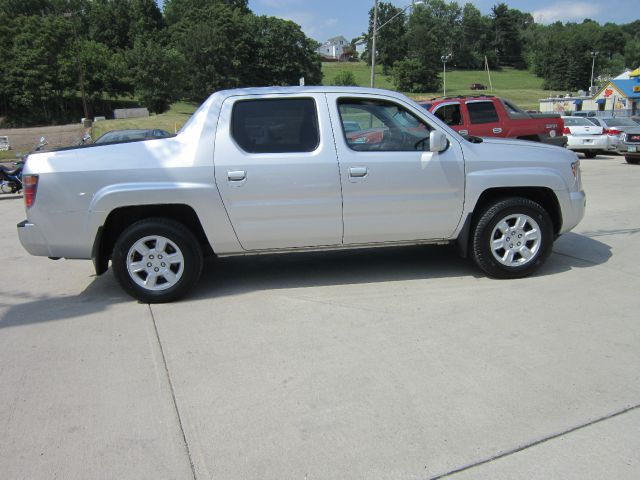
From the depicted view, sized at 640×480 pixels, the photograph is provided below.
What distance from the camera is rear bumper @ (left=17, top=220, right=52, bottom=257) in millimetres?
4676

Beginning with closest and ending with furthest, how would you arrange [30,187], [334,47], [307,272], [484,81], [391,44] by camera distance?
1. [30,187]
2. [307,272]
3. [484,81]
4. [391,44]
5. [334,47]

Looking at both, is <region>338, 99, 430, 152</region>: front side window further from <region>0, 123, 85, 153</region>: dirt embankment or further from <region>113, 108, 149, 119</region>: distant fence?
<region>113, 108, 149, 119</region>: distant fence

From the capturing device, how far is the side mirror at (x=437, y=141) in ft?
15.6

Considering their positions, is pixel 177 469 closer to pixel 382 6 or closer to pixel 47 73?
pixel 47 73

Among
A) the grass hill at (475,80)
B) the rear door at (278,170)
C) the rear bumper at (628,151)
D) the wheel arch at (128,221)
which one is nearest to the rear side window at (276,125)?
the rear door at (278,170)

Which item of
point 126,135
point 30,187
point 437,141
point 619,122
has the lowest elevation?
point 619,122

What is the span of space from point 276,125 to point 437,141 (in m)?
1.46

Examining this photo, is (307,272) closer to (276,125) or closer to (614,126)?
(276,125)

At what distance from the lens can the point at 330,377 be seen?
3.41 m

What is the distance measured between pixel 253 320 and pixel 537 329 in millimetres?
2238

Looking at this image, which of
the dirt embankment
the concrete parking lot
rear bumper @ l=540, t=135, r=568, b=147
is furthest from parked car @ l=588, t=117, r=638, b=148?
the dirt embankment

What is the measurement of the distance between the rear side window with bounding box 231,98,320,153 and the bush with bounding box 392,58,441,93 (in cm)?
10957

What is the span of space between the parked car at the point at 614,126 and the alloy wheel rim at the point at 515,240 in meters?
16.1

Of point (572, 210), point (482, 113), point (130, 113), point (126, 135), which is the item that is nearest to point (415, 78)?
point (130, 113)
